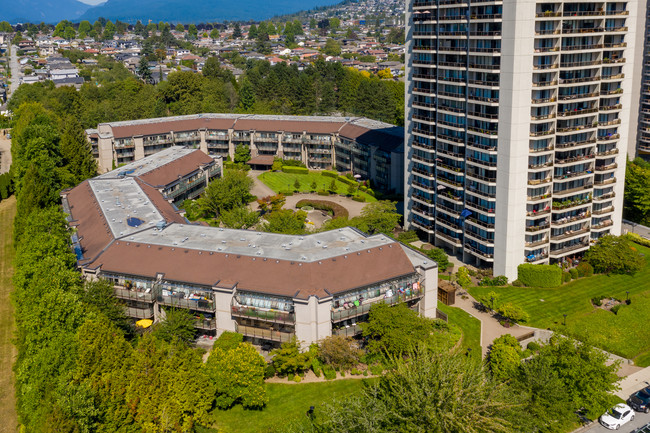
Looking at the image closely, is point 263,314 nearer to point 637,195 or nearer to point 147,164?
point 147,164

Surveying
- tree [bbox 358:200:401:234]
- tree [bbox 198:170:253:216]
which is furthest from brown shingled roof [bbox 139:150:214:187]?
tree [bbox 358:200:401:234]

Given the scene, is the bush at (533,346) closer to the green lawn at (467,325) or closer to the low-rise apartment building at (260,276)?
the green lawn at (467,325)

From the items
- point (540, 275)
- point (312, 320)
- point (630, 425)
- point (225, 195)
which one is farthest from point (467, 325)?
point (225, 195)

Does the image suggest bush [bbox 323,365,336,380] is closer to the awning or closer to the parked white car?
the awning

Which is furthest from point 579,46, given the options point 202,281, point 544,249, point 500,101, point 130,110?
point 130,110

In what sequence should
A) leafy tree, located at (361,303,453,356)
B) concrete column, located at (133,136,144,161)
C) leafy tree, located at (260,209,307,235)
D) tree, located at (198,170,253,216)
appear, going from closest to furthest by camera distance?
leafy tree, located at (361,303,453,356) < leafy tree, located at (260,209,307,235) < tree, located at (198,170,253,216) < concrete column, located at (133,136,144,161)

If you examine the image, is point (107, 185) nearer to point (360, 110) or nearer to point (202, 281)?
point (202, 281)

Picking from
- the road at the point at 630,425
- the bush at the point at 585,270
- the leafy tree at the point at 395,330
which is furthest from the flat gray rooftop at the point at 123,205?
the bush at the point at 585,270
